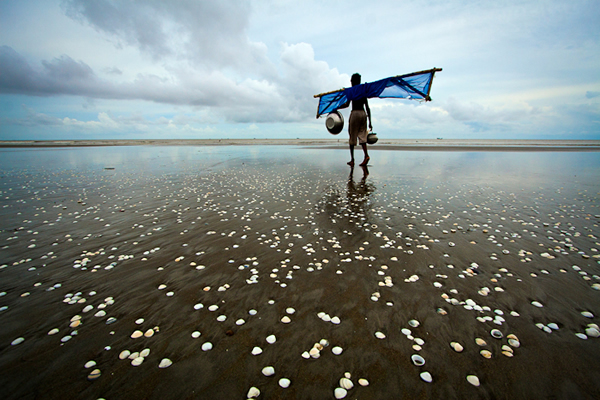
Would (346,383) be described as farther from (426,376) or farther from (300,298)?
(300,298)

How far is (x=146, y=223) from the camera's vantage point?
8.95 metres

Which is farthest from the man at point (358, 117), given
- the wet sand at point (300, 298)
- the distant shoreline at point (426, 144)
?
the distant shoreline at point (426, 144)

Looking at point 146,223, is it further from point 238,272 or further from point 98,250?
point 238,272

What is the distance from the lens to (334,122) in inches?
794

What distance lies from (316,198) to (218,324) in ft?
29.3

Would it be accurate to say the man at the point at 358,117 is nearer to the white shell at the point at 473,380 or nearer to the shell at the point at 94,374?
the white shell at the point at 473,380

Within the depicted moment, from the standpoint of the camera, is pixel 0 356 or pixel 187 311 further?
pixel 187 311

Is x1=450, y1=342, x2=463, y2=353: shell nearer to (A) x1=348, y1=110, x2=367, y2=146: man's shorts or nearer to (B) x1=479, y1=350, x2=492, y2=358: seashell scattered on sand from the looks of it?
(B) x1=479, y1=350, x2=492, y2=358: seashell scattered on sand

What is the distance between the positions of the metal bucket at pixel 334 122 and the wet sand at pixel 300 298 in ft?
38.8

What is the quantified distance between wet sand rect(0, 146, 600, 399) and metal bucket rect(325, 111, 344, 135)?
1182 cm

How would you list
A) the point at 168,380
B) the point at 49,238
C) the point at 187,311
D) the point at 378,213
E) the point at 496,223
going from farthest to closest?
the point at 378,213
the point at 496,223
the point at 49,238
the point at 187,311
the point at 168,380

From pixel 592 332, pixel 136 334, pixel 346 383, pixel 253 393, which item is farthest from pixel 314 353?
pixel 592 332

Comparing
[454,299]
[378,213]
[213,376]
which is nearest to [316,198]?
[378,213]

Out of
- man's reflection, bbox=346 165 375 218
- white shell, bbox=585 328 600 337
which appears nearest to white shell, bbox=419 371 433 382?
white shell, bbox=585 328 600 337
